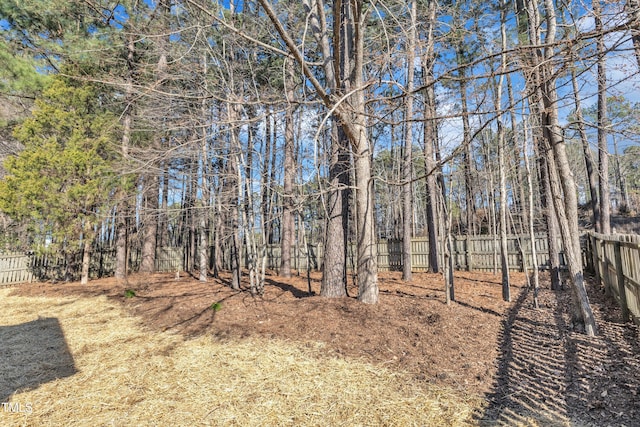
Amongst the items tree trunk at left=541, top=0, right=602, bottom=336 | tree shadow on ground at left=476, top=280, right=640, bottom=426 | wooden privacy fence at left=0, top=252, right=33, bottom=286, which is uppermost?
tree trunk at left=541, top=0, right=602, bottom=336

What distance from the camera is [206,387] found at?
9.17 feet

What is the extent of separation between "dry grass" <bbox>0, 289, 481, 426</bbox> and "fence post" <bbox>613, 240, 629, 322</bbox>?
126 inches

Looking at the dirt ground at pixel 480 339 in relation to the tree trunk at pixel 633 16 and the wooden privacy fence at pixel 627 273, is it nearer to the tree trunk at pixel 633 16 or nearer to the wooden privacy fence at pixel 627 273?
the wooden privacy fence at pixel 627 273

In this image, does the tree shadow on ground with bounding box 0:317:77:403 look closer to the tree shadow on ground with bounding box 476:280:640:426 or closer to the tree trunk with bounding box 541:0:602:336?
the tree shadow on ground with bounding box 476:280:640:426

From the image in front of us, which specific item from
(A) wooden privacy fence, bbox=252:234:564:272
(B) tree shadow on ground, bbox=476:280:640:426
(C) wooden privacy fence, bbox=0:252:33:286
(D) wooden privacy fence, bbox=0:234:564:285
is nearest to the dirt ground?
(B) tree shadow on ground, bbox=476:280:640:426

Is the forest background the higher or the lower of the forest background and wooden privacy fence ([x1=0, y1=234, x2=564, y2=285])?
the higher

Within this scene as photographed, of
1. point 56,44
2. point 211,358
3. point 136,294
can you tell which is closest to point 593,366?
point 211,358

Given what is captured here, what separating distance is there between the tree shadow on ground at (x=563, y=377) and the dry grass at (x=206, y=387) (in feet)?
1.21

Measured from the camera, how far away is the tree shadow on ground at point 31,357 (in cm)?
309

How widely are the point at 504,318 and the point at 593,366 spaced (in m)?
1.65

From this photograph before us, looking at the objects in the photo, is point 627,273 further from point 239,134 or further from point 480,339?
point 239,134

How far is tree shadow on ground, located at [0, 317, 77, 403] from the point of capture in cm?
309

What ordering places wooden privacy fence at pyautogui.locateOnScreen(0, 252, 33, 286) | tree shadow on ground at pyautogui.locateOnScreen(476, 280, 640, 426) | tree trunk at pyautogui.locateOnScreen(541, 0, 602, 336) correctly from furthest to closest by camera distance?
1. wooden privacy fence at pyautogui.locateOnScreen(0, 252, 33, 286)
2. tree trunk at pyautogui.locateOnScreen(541, 0, 602, 336)
3. tree shadow on ground at pyautogui.locateOnScreen(476, 280, 640, 426)

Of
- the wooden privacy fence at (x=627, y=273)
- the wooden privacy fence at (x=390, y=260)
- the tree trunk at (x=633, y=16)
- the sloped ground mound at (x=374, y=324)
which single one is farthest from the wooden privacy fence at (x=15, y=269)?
the wooden privacy fence at (x=627, y=273)
